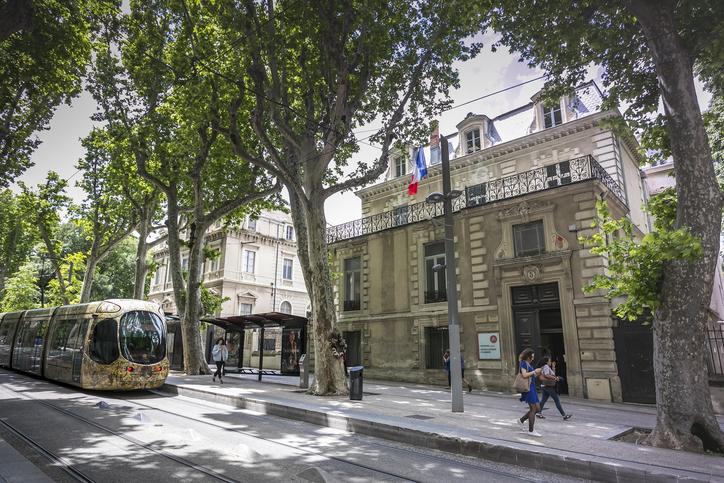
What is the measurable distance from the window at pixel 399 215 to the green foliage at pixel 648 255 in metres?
14.1

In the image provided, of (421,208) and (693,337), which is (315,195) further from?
(693,337)

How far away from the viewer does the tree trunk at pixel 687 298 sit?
698cm

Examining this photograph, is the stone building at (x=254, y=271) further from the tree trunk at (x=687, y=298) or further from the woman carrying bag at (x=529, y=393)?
the tree trunk at (x=687, y=298)

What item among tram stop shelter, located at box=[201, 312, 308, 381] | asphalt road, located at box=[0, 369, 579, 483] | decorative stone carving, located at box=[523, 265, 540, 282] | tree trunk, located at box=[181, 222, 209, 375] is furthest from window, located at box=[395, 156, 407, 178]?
asphalt road, located at box=[0, 369, 579, 483]

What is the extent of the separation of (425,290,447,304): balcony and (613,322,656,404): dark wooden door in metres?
6.81

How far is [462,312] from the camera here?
17.9 meters

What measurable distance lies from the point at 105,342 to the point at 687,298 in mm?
13819

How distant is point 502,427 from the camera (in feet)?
28.0

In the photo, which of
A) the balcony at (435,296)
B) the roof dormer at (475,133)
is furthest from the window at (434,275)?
the roof dormer at (475,133)

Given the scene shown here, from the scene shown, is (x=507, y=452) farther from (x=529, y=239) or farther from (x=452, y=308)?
(x=529, y=239)

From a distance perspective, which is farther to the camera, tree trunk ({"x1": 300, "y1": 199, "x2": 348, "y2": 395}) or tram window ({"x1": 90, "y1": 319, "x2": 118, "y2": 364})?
tree trunk ({"x1": 300, "y1": 199, "x2": 348, "y2": 395})

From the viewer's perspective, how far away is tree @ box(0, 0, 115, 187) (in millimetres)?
8518

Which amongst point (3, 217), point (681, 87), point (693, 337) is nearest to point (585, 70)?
point (681, 87)

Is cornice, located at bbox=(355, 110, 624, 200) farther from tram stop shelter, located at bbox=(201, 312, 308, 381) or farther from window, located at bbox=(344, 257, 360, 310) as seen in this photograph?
tram stop shelter, located at bbox=(201, 312, 308, 381)
